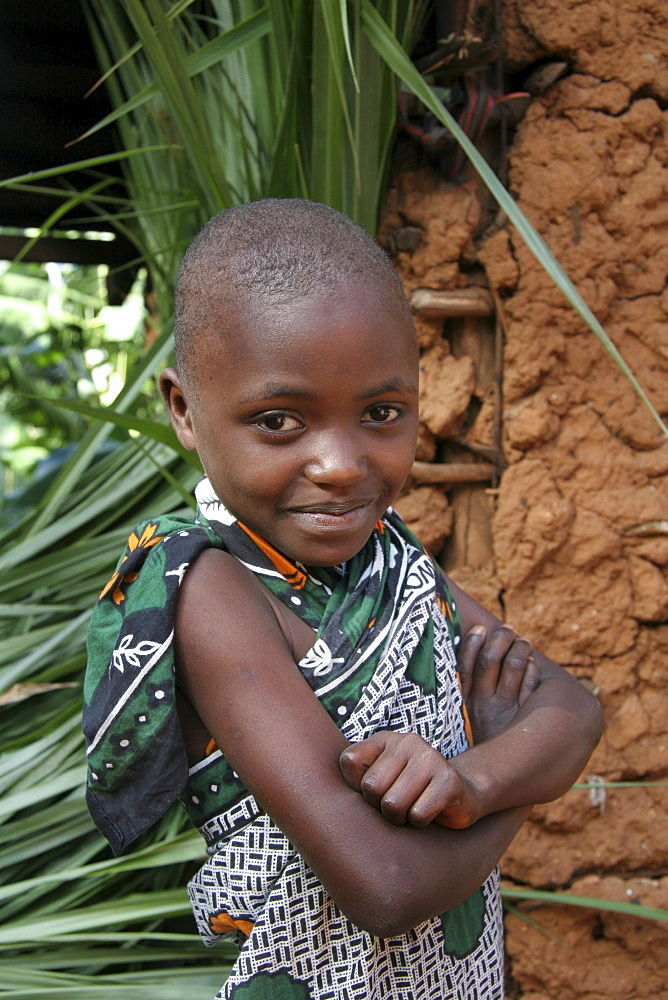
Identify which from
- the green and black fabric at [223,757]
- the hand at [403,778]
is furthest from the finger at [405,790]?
the green and black fabric at [223,757]

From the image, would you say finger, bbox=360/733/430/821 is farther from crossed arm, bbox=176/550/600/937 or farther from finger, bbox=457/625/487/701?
finger, bbox=457/625/487/701

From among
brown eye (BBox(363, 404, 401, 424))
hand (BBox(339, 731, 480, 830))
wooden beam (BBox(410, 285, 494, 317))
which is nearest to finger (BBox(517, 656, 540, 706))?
hand (BBox(339, 731, 480, 830))

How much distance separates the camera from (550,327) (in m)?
1.94

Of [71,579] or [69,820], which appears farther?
[71,579]

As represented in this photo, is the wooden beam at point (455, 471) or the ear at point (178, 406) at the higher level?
the ear at point (178, 406)

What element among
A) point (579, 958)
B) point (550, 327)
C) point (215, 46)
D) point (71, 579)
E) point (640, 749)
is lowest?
point (579, 958)

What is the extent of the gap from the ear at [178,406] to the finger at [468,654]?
486 mm

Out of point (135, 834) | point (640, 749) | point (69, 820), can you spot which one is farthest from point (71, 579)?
point (640, 749)

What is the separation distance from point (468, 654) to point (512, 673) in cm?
7

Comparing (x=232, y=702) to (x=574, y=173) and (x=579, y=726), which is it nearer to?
(x=579, y=726)

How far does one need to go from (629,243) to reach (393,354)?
1.14m

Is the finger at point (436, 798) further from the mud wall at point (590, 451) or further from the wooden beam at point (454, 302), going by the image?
the wooden beam at point (454, 302)

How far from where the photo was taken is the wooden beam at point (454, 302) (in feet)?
6.48

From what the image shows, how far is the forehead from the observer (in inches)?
38.6
